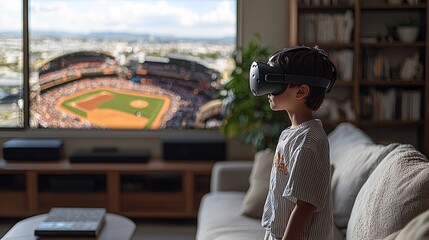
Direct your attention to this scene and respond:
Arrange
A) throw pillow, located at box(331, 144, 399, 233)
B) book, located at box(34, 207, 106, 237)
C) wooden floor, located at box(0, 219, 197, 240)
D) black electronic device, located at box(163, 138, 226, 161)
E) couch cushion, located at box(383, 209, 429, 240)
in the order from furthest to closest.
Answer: black electronic device, located at box(163, 138, 226, 161) < wooden floor, located at box(0, 219, 197, 240) < book, located at box(34, 207, 106, 237) < throw pillow, located at box(331, 144, 399, 233) < couch cushion, located at box(383, 209, 429, 240)

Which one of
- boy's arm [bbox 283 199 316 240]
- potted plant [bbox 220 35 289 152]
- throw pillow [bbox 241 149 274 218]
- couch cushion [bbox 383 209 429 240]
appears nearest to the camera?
couch cushion [bbox 383 209 429 240]

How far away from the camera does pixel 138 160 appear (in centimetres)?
523

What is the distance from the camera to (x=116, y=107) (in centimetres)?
555

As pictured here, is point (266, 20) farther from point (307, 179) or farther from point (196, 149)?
point (307, 179)

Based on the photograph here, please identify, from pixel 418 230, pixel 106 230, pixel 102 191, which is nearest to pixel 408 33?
pixel 102 191

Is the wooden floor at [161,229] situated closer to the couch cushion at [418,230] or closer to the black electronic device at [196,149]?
the black electronic device at [196,149]

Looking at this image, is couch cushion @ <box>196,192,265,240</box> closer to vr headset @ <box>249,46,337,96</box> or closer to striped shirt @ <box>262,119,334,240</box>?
striped shirt @ <box>262,119,334,240</box>

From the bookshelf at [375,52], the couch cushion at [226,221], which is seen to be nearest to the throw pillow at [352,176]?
the couch cushion at [226,221]

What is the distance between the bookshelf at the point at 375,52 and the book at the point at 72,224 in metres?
2.18

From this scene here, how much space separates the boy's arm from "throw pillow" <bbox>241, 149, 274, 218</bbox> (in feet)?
5.05

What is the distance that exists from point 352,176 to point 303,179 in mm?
1075

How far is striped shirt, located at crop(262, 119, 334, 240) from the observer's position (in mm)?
2166

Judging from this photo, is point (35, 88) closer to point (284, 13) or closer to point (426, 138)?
point (284, 13)

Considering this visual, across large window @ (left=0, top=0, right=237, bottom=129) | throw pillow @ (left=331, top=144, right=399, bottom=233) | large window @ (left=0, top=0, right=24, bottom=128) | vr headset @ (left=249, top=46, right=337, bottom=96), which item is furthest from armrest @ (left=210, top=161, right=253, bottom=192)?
vr headset @ (left=249, top=46, right=337, bottom=96)
